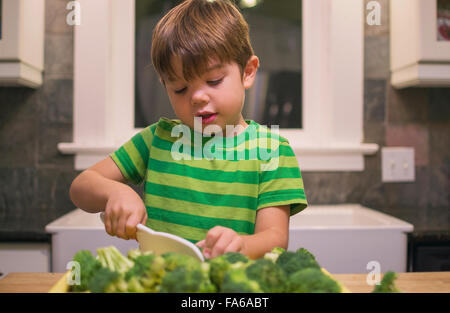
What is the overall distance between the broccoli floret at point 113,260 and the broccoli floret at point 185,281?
0.09 metres

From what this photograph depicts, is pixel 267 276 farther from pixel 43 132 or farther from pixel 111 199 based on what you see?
pixel 43 132

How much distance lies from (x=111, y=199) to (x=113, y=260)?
192 mm

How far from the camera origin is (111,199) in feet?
2.21

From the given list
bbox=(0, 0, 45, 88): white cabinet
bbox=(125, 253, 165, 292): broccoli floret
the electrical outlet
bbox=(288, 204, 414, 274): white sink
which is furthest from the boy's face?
the electrical outlet

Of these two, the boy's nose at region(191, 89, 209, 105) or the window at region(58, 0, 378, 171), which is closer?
the boy's nose at region(191, 89, 209, 105)

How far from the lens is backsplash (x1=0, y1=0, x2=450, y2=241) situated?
1731mm

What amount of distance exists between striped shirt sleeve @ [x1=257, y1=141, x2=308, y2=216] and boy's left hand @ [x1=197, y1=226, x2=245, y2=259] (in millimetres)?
264

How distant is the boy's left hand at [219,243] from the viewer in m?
0.54

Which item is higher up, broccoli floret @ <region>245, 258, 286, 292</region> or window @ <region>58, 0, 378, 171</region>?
window @ <region>58, 0, 378, 171</region>

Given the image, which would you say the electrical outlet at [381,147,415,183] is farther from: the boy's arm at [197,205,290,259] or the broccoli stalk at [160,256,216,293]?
the broccoli stalk at [160,256,216,293]

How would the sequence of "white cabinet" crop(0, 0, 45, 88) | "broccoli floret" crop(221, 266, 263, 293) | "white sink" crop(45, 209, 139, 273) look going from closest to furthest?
"broccoli floret" crop(221, 266, 263, 293) → "white sink" crop(45, 209, 139, 273) → "white cabinet" crop(0, 0, 45, 88)

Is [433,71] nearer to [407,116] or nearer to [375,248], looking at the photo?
[407,116]

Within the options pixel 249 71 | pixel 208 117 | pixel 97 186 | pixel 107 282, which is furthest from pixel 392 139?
pixel 107 282

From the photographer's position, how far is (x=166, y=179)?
88cm
